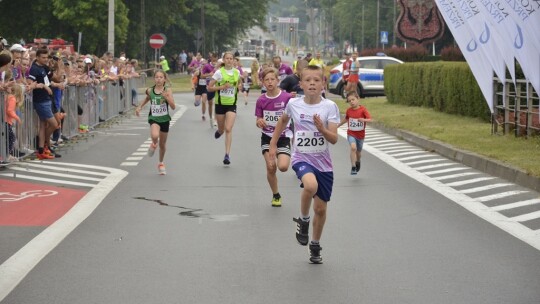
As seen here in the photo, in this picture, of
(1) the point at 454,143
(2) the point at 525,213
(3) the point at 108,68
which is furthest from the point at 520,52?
(3) the point at 108,68

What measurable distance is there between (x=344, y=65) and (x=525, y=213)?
103ft

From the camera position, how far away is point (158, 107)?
17.3 m

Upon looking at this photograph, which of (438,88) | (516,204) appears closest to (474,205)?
(516,204)

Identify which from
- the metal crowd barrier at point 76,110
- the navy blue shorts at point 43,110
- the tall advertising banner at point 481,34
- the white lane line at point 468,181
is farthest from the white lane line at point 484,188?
the navy blue shorts at point 43,110

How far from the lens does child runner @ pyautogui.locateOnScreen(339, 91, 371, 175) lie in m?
16.8

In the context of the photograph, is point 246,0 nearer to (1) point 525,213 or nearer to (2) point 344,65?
(2) point 344,65

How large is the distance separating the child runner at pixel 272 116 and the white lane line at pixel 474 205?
205 cm

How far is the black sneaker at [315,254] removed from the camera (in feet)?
30.6

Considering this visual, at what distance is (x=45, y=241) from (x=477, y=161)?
30.3 feet

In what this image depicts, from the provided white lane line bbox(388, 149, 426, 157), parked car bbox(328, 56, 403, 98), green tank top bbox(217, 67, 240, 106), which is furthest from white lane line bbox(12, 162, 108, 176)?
parked car bbox(328, 56, 403, 98)

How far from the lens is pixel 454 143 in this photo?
20.9 meters

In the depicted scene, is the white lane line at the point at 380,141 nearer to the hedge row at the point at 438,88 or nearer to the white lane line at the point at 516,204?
Result: the hedge row at the point at 438,88

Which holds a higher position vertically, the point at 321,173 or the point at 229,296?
the point at 321,173

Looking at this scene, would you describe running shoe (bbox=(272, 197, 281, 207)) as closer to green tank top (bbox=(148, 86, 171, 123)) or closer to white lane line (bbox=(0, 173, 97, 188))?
white lane line (bbox=(0, 173, 97, 188))
